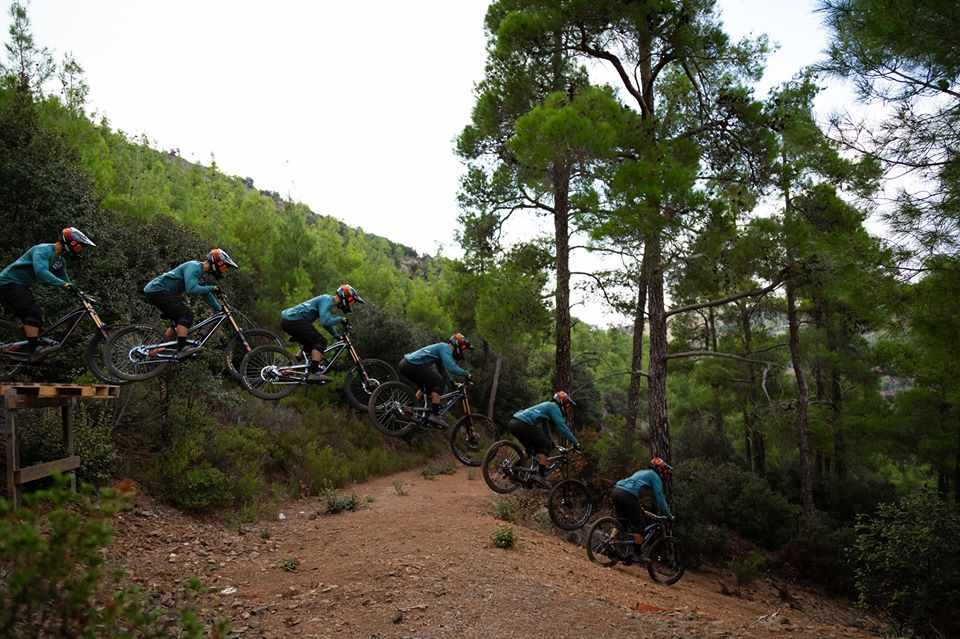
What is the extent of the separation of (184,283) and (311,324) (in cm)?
185

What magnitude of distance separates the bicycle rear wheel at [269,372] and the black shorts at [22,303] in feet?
9.48

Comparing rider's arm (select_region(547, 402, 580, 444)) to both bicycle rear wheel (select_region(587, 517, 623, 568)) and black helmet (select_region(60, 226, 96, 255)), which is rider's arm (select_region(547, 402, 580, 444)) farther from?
black helmet (select_region(60, 226, 96, 255))

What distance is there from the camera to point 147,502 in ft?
44.9

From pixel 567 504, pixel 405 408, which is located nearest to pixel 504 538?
Result: pixel 567 504

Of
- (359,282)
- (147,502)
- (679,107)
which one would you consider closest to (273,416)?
(147,502)

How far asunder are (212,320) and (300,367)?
4.95 ft

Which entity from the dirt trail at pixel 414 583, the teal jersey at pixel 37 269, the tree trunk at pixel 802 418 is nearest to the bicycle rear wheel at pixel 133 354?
the teal jersey at pixel 37 269

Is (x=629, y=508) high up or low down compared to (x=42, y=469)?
Answer: down

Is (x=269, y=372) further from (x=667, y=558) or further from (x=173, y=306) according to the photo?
(x=667, y=558)

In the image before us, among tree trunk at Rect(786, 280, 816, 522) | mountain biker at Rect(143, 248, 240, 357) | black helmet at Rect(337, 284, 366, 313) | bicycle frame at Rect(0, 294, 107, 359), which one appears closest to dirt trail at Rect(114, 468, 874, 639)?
bicycle frame at Rect(0, 294, 107, 359)

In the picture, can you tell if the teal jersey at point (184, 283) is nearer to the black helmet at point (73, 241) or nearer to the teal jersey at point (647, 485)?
the black helmet at point (73, 241)

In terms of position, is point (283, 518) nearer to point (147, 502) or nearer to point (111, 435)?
point (147, 502)

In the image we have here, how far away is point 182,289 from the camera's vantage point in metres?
8.66

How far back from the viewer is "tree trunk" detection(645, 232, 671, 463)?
14222 millimetres
